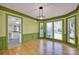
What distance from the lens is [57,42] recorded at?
2.78 m

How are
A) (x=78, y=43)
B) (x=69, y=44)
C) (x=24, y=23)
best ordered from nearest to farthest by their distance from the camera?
1. (x=78, y=43)
2. (x=69, y=44)
3. (x=24, y=23)

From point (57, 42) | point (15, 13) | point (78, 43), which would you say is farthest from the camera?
point (15, 13)

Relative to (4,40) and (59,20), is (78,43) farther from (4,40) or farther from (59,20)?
(4,40)

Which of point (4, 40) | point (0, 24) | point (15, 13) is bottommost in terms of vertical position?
point (4, 40)

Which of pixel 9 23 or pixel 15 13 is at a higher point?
pixel 15 13

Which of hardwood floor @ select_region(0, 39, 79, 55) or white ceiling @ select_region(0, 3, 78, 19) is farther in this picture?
white ceiling @ select_region(0, 3, 78, 19)

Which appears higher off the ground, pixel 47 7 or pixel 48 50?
pixel 47 7

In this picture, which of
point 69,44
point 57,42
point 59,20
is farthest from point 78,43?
point 59,20

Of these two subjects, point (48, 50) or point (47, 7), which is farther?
point (47, 7)

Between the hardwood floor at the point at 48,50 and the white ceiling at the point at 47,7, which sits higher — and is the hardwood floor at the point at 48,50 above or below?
below

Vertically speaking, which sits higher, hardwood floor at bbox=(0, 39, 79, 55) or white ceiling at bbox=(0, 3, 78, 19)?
white ceiling at bbox=(0, 3, 78, 19)

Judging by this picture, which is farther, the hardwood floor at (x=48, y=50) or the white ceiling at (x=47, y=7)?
the white ceiling at (x=47, y=7)
